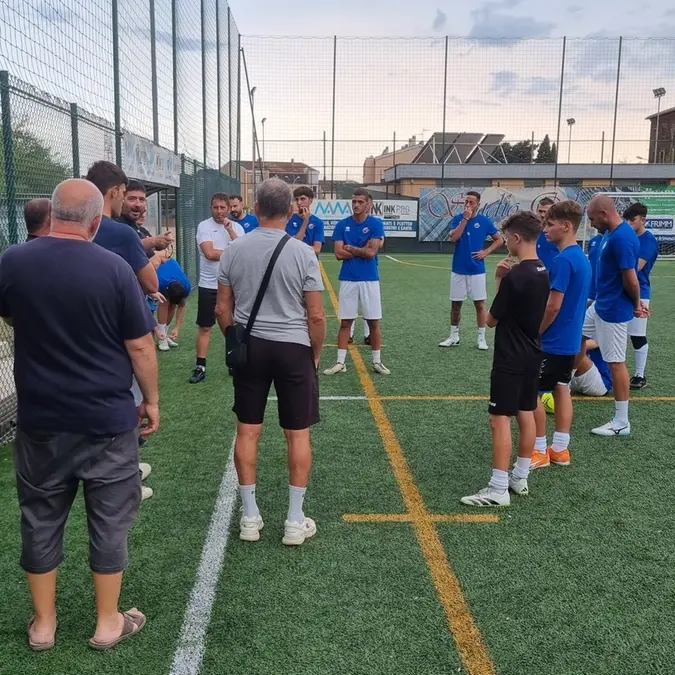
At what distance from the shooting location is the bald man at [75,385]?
2320 millimetres

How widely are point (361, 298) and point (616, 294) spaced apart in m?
2.87

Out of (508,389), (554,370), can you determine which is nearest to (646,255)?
(554,370)

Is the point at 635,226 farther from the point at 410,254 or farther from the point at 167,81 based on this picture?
the point at 410,254

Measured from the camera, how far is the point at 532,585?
3.17m

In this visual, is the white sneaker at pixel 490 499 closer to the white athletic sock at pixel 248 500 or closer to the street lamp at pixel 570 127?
the white athletic sock at pixel 248 500

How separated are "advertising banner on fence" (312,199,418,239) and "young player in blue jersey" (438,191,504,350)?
1745 centimetres

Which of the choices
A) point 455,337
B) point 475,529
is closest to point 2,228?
point 475,529

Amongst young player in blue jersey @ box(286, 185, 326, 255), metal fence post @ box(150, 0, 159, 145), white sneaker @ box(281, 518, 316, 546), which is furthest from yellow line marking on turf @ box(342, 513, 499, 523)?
metal fence post @ box(150, 0, 159, 145)

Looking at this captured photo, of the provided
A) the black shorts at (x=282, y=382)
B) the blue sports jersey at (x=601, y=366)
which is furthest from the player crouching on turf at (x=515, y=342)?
the blue sports jersey at (x=601, y=366)

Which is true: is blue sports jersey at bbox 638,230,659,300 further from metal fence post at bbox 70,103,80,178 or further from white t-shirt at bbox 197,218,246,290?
metal fence post at bbox 70,103,80,178

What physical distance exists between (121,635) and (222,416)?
3142 mm

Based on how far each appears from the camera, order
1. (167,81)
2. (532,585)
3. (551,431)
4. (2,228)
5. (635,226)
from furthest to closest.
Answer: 1. (167,81)
2. (635,226)
3. (551,431)
4. (2,228)
5. (532,585)

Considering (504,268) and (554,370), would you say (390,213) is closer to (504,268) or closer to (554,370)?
(554,370)

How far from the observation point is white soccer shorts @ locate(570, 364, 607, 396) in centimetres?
644
